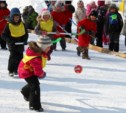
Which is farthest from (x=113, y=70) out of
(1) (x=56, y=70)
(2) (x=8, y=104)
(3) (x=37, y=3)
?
(3) (x=37, y=3)

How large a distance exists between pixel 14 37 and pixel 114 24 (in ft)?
15.1

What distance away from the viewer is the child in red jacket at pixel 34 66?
20.8 ft

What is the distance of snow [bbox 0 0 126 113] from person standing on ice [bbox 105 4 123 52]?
58.4 inches

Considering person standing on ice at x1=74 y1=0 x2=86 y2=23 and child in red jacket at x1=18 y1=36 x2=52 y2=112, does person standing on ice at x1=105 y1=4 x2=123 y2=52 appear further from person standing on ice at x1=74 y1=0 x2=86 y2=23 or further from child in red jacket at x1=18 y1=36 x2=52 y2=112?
child in red jacket at x1=18 y1=36 x2=52 y2=112

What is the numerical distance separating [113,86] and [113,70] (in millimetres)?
1794

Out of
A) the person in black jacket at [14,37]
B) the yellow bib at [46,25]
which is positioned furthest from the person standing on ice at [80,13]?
the person in black jacket at [14,37]

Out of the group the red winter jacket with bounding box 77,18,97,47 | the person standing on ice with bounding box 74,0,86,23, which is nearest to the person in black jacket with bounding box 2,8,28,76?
the red winter jacket with bounding box 77,18,97,47

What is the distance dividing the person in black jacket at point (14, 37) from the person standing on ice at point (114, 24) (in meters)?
4.34

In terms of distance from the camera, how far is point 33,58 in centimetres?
636

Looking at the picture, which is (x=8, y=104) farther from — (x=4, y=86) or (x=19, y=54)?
(x=19, y=54)

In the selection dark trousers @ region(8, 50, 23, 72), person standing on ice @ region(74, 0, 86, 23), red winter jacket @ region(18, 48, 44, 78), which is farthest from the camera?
person standing on ice @ region(74, 0, 86, 23)

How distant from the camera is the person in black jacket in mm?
8812

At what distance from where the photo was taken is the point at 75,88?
8.14 meters

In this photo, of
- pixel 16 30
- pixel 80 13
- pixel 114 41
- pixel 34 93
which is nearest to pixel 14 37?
pixel 16 30
